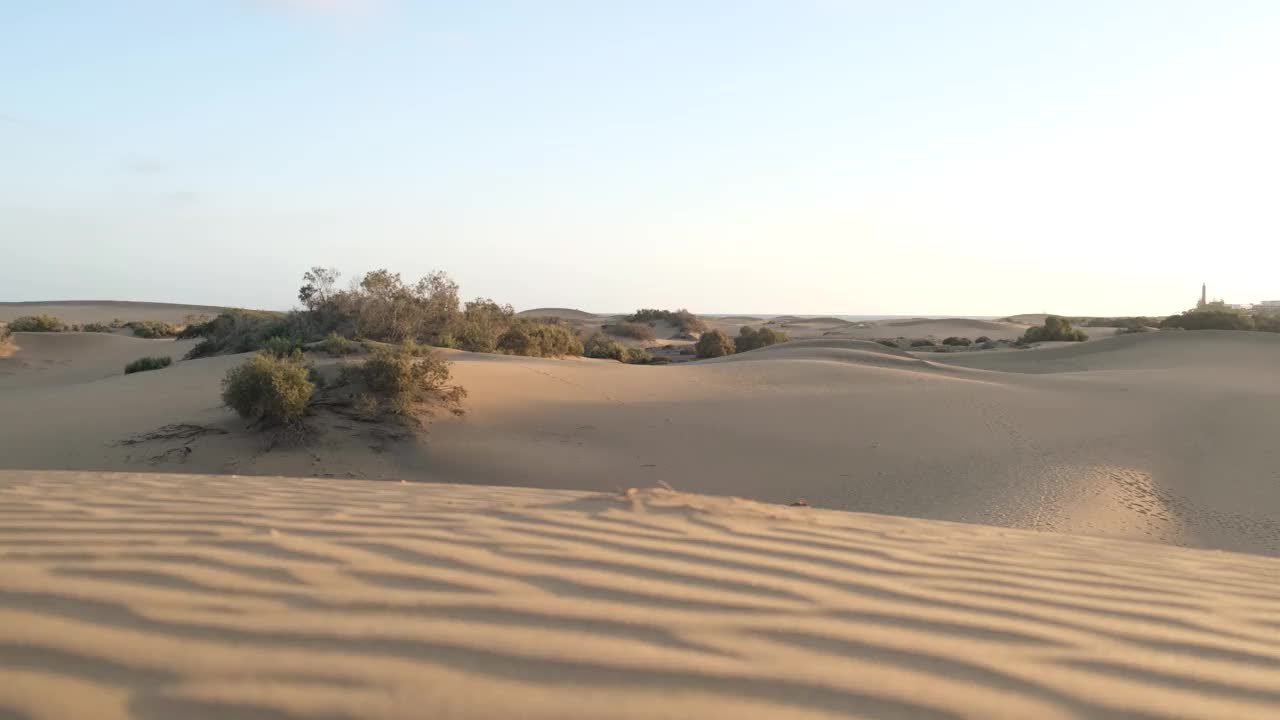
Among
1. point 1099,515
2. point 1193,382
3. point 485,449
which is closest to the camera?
point 1099,515

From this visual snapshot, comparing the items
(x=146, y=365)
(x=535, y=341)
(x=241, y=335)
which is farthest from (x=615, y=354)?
(x=146, y=365)

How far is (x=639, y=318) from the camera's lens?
40.8 metres

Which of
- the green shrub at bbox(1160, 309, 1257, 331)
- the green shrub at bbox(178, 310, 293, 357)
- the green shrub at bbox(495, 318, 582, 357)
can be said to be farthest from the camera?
the green shrub at bbox(1160, 309, 1257, 331)

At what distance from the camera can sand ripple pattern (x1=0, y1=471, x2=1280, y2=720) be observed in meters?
1.72

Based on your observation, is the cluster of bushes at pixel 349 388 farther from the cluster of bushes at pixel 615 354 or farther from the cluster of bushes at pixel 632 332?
the cluster of bushes at pixel 632 332

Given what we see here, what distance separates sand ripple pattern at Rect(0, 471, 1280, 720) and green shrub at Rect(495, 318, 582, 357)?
1331cm

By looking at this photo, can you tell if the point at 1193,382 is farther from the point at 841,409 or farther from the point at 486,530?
the point at 486,530

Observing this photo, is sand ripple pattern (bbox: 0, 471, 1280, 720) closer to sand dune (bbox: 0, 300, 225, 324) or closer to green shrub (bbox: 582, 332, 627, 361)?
green shrub (bbox: 582, 332, 627, 361)

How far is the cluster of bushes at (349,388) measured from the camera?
7.73 metres

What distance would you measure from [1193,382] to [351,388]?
1213cm

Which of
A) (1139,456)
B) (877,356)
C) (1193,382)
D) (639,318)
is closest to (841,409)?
(1139,456)

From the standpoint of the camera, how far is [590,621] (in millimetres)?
2113

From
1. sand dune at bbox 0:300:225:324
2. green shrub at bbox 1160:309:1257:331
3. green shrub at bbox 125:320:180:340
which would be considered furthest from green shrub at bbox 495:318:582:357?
sand dune at bbox 0:300:225:324

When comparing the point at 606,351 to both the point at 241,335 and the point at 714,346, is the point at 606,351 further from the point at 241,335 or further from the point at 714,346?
the point at 241,335
